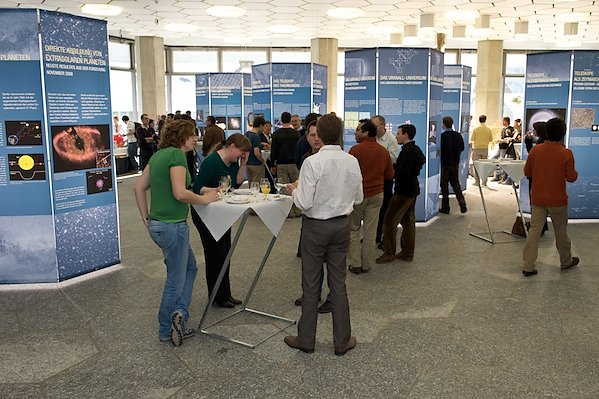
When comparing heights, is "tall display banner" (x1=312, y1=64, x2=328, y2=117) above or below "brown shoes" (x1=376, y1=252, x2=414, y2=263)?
above

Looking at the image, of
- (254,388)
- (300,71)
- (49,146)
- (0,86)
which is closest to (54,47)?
(0,86)

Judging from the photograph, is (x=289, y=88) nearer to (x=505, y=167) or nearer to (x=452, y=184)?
(x=452, y=184)

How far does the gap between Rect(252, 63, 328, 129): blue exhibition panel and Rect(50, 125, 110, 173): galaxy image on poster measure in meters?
5.09

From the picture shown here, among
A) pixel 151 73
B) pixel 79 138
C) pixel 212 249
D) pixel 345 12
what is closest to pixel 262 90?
pixel 345 12

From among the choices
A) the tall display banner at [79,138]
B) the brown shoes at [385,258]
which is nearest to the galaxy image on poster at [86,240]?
the tall display banner at [79,138]

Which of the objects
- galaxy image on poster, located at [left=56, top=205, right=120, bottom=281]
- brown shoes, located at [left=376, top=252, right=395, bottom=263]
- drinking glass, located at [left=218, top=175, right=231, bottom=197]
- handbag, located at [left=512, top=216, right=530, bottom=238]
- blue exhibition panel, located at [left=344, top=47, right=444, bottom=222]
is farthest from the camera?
blue exhibition panel, located at [left=344, top=47, right=444, bottom=222]

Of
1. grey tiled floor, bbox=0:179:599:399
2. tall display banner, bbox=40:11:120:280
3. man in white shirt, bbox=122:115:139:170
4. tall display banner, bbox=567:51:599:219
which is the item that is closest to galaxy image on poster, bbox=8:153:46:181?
tall display banner, bbox=40:11:120:280

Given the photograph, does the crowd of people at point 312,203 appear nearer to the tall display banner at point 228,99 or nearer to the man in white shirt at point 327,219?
the man in white shirt at point 327,219

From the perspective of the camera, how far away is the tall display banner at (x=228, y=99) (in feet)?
40.8

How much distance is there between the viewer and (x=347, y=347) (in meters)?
3.39

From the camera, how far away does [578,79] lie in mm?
7180

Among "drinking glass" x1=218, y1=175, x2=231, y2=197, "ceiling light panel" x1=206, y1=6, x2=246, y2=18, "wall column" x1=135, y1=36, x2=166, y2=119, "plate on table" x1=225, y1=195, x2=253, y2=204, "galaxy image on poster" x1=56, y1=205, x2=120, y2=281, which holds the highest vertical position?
"ceiling light panel" x1=206, y1=6, x2=246, y2=18

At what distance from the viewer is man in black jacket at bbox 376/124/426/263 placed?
521cm

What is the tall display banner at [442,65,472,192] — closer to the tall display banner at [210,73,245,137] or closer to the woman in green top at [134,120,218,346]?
the tall display banner at [210,73,245,137]
